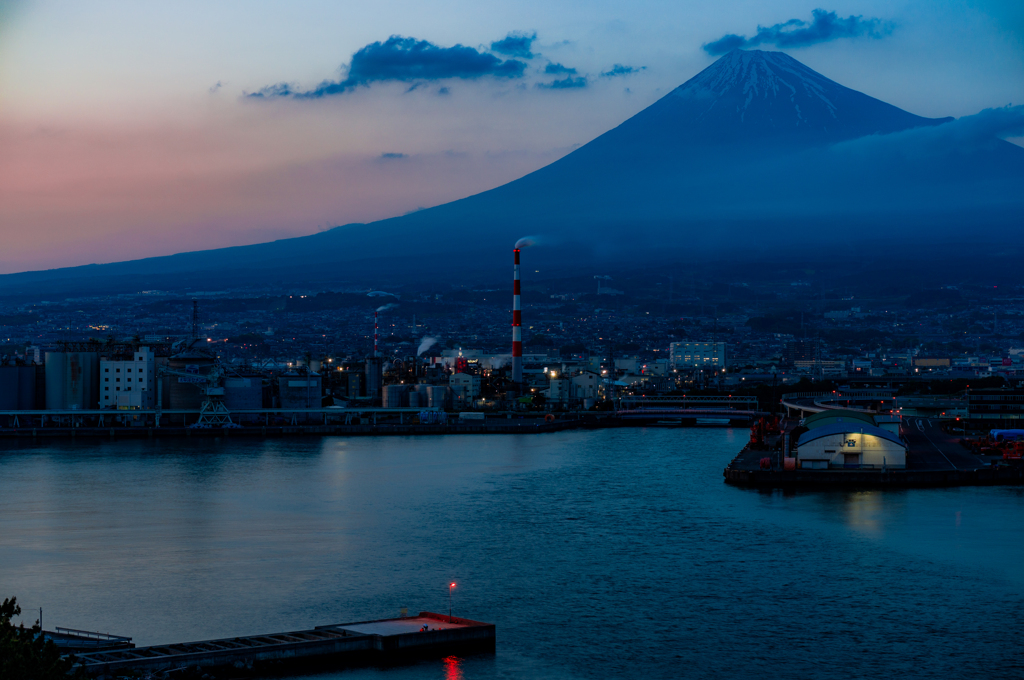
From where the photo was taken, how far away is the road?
42.2ft

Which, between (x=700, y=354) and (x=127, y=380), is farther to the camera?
(x=700, y=354)

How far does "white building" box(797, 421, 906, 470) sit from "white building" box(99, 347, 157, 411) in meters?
11.7

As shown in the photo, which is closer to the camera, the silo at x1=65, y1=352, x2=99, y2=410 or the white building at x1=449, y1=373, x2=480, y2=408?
the silo at x1=65, y1=352, x2=99, y2=410

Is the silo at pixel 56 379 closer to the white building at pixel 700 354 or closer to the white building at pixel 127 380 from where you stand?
the white building at pixel 127 380

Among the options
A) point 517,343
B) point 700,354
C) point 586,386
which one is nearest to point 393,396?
point 517,343

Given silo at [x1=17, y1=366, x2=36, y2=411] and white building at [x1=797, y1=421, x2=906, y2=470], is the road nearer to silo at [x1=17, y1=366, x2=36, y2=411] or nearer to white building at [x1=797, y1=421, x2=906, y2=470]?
white building at [x1=797, y1=421, x2=906, y2=470]

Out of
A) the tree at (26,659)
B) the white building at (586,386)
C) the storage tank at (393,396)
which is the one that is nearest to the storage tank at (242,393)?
the storage tank at (393,396)

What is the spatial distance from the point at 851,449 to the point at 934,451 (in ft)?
7.21

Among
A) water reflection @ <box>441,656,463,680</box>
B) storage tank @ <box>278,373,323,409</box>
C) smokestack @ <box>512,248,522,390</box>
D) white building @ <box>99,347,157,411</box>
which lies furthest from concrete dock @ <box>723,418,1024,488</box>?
smokestack @ <box>512,248,522,390</box>

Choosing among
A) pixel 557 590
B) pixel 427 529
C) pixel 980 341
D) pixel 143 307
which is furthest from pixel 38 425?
pixel 980 341

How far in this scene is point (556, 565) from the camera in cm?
785

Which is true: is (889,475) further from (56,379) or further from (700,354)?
(700,354)

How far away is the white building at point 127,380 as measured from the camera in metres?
20.5

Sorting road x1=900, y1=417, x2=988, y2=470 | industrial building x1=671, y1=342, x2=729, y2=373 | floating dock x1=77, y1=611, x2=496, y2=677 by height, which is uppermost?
industrial building x1=671, y1=342, x2=729, y2=373
